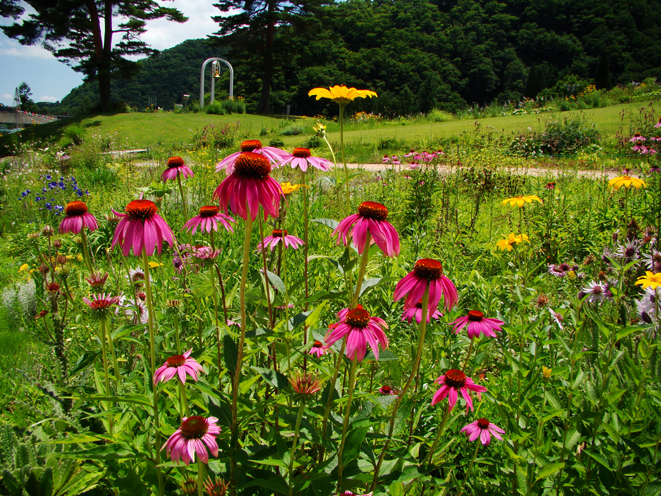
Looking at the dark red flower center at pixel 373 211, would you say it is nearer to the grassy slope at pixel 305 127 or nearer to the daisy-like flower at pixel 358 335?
the daisy-like flower at pixel 358 335

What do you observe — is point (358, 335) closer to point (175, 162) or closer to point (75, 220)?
point (75, 220)

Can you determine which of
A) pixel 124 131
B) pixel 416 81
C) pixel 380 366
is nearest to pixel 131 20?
pixel 124 131

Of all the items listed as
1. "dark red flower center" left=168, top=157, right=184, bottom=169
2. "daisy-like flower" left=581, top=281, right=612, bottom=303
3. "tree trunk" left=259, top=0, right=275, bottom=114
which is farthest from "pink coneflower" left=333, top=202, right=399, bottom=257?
"tree trunk" left=259, top=0, right=275, bottom=114

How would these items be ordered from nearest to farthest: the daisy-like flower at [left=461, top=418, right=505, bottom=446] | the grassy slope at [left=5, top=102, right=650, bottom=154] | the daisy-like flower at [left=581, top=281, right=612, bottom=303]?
the daisy-like flower at [left=461, top=418, right=505, bottom=446] → the daisy-like flower at [left=581, top=281, right=612, bottom=303] → the grassy slope at [left=5, top=102, right=650, bottom=154]

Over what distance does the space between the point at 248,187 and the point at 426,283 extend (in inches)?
14.0

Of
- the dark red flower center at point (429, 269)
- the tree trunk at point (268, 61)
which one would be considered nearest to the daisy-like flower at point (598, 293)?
the dark red flower center at point (429, 269)

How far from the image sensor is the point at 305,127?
13289mm

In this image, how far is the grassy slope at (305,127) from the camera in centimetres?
966

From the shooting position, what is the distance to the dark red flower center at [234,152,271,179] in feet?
1.93

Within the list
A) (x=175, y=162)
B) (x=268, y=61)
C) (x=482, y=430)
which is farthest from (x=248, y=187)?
(x=268, y=61)

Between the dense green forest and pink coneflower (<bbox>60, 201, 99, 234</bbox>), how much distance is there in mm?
27060

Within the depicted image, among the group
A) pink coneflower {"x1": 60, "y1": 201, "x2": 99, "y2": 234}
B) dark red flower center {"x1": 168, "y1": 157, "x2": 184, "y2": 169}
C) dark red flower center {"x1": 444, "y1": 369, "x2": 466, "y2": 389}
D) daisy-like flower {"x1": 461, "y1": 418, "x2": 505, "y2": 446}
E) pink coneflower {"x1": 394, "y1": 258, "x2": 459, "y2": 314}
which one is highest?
dark red flower center {"x1": 168, "y1": 157, "x2": 184, "y2": 169}

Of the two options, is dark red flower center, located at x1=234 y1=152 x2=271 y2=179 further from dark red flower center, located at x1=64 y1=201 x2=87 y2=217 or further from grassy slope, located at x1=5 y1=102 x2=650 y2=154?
grassy slope, located at x1=5 y1=102 x2=650 y2=154

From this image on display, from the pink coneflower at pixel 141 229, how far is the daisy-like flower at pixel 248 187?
16 cm
